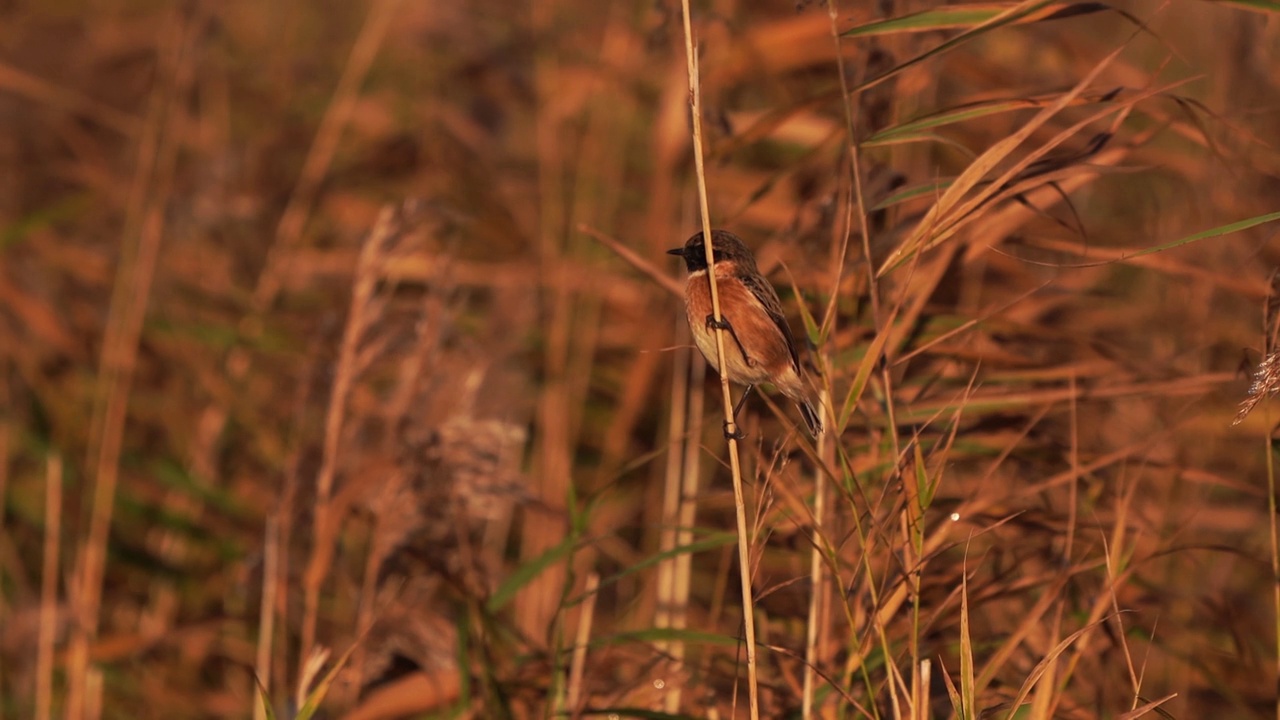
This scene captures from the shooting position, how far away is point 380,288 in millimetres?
4922

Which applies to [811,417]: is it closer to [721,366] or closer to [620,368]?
[721,366]

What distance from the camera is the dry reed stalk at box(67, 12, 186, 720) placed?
3.40 m

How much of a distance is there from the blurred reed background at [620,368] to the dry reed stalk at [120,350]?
0.08 feet

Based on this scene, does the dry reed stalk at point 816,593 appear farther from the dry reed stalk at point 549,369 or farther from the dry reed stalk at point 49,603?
the dry reed stalk at point 49,603

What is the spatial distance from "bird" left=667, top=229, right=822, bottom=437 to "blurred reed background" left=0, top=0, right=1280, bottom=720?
9 cm

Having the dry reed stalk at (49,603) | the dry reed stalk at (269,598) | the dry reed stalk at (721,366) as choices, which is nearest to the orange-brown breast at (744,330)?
the dry reed stalk at (721,366)

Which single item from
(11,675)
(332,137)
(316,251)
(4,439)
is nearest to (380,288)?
(316,251)

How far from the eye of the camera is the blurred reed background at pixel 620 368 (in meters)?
2.27

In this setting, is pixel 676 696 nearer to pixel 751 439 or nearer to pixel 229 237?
pixel 751 439

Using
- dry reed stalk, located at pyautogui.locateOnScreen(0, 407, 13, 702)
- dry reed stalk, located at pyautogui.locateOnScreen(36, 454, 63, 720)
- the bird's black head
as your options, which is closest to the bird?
the bird's black head

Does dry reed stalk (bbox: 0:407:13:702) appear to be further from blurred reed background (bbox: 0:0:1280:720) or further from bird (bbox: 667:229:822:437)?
bird (bbox: 667:229:822:437)

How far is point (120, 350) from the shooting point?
3.55 meters

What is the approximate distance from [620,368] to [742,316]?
8.40ft

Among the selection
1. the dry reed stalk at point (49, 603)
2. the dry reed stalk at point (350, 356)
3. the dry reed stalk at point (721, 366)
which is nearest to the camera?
the dry reed stalk at point (721, 366)
